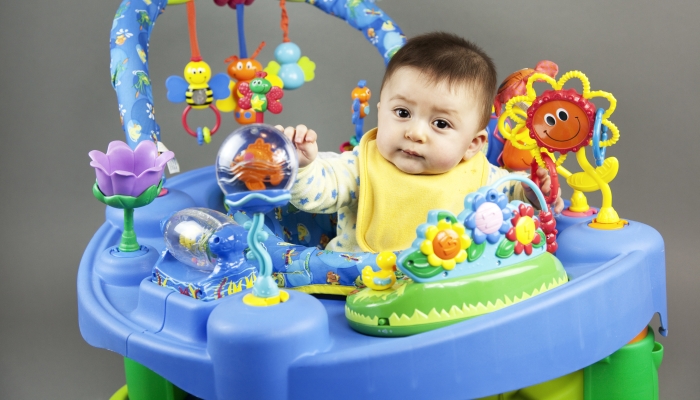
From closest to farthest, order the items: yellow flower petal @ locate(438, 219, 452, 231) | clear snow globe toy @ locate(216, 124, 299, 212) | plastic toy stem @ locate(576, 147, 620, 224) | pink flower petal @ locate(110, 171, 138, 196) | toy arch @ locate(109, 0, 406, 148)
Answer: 1. clear snow globe toy @ locate(216, 124, 299, 212)
2. yellow flower petal @ locate(438, 219, 452, 231)
3. pink flower petal @ locate(110, 171, 138, 196)
4. plastic toy stem @ locate(576, 147, 620, 224)
5. toy arch @ locate(109, 0, 406, 148)

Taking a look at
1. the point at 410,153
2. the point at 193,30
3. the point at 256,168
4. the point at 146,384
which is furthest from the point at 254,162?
the point at 193,30

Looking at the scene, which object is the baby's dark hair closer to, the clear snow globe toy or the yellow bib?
the yellow bib

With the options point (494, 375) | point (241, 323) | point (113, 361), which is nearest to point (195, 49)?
point (113, 361)

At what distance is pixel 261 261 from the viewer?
1.31 m

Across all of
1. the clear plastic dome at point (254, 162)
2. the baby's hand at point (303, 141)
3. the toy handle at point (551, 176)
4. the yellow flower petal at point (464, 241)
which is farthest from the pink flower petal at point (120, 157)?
the toy handle at point (551, 176)

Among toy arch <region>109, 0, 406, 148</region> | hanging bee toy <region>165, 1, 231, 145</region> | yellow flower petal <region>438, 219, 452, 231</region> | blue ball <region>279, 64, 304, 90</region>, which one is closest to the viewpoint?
yellow flower petal <region>438, 219, 452, 231</region>

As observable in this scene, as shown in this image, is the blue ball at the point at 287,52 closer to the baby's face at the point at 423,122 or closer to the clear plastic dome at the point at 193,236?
the baby's face at the point at 423,122

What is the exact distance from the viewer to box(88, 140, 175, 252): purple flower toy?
155 cm

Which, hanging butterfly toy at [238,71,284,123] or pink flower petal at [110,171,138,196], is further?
hanging butterfly toy at [238,71,284,123]

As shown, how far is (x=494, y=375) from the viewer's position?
1382 mm

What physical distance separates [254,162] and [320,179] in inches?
17.4

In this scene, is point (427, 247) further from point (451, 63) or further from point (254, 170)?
point (451, 63)

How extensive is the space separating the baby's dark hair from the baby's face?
1 cm

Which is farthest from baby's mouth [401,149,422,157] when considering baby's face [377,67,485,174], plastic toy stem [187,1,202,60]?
plastic toy stem [187,1,202,60]
